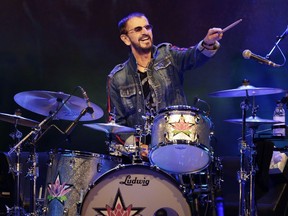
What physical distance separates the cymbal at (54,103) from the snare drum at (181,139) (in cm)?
70

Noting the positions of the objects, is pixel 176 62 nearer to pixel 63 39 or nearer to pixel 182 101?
pixel 182 101

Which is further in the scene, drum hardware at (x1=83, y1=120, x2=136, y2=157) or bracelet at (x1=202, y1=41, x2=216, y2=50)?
bracelet at (x1=202, y1=41, x2=216, y2=50)

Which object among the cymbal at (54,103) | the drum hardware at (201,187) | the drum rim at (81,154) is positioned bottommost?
the drum hardware at (201,187)

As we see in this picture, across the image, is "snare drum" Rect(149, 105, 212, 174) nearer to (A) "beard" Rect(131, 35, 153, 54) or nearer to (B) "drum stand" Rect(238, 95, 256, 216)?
(B) "drum stand" Rect(238, 95, 256, 216)

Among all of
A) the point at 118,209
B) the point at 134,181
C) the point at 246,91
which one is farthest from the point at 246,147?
the point at 118,209

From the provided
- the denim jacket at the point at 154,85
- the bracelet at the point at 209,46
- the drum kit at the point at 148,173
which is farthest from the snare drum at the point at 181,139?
the denim jacket at the point at 154,85

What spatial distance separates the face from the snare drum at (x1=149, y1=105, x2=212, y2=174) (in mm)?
1026

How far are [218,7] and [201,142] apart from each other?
216cm

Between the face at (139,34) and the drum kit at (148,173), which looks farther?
the face at (139,34)

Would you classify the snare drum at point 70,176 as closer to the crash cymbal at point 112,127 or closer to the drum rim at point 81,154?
the drum rim at point 81,154

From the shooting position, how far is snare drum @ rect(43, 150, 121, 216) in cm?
373

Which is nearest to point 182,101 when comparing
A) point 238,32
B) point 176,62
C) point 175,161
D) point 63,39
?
point 176,62

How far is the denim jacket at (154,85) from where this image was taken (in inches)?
167

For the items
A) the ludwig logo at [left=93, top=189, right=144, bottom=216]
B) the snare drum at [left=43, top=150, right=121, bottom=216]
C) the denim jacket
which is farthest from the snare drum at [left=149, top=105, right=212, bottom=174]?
the denim jacket
